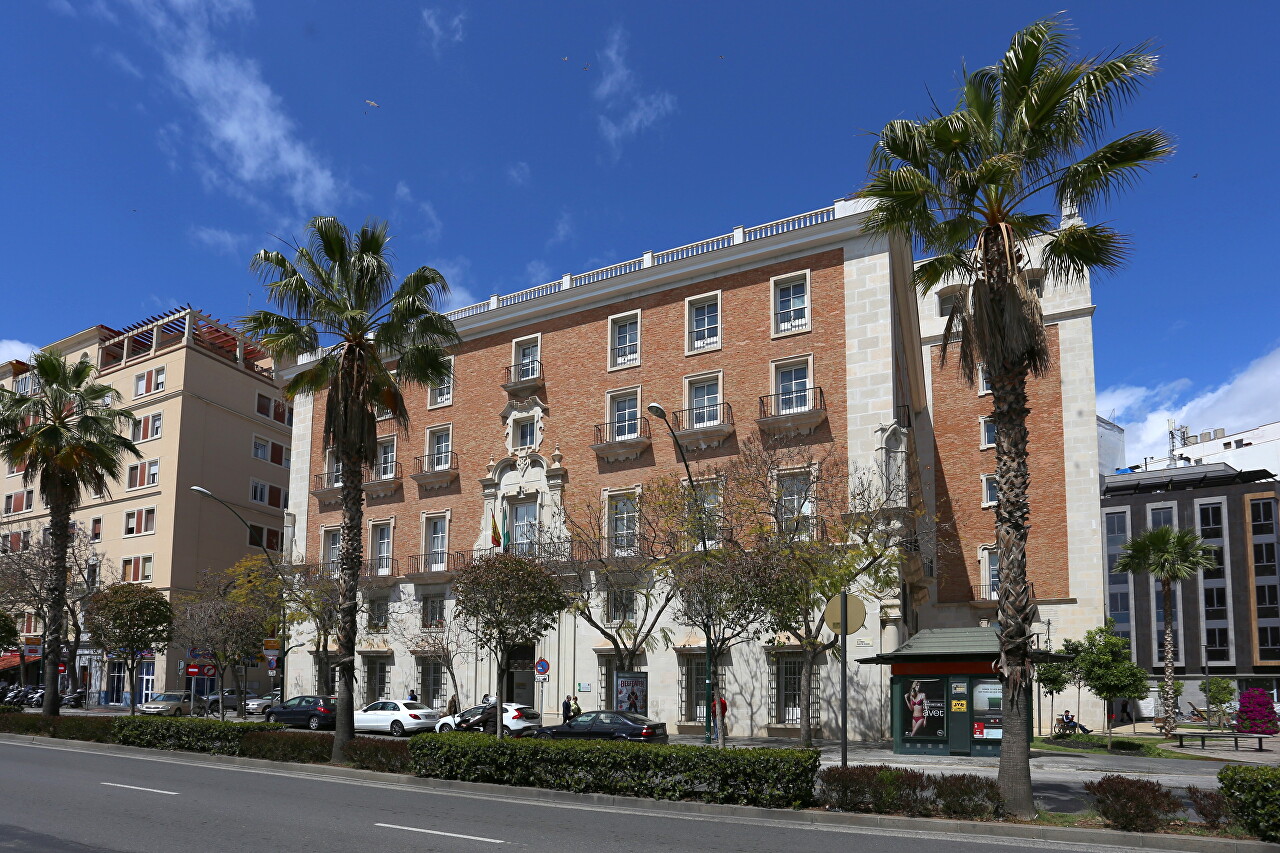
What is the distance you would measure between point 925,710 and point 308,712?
73.5ft

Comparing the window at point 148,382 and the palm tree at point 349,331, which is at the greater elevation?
the window at point 148,382

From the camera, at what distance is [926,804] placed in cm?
1393

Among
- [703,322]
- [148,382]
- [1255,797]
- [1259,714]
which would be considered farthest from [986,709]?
[148,382]

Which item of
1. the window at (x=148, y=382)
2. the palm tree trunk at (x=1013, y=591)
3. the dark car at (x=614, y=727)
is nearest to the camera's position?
the palm tree trunk at (x=1013, y=591)

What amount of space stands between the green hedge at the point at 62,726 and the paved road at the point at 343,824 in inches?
374

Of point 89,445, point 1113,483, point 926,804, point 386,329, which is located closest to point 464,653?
point 89,445

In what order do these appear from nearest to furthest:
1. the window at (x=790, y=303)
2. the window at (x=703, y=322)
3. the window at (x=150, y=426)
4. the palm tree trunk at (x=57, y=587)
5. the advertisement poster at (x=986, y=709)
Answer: the advertisement poster at (x=986, y=709) < the palm tree trunk at (x=57, y=587) < the window at (x=790, y=303) < the window at (x=703, y=322) < the window at (x=150, y=426)

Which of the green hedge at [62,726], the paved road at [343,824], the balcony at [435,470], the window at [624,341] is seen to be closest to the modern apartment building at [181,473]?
the balcony at [435,470]

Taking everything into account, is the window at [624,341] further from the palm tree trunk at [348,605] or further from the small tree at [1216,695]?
the small tree at [1216,695]

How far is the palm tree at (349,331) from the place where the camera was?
2291cm

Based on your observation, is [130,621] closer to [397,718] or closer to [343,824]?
[397,718]

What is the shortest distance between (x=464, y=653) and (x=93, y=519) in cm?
3253

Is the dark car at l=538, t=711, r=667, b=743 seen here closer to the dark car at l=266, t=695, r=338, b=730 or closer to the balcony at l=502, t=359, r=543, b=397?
the dark car at l=266, t=695, r=338, b=730

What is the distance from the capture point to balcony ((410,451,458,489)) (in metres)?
43.9
